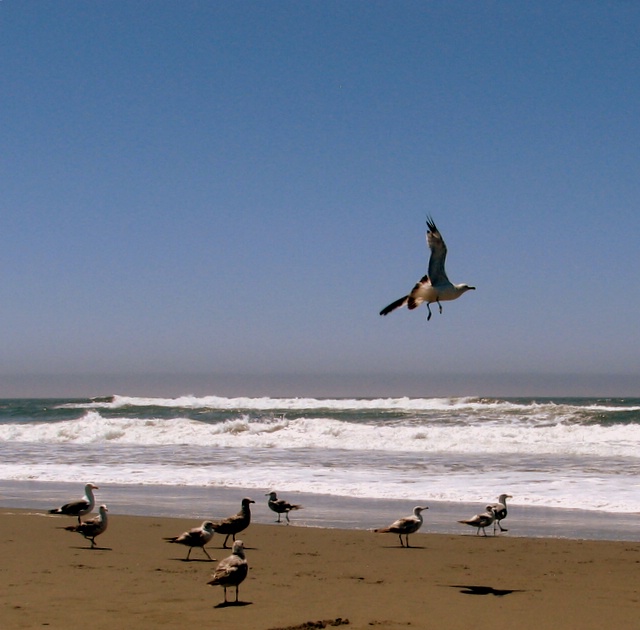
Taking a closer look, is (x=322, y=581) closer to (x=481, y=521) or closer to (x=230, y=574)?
(x=230, y=574)

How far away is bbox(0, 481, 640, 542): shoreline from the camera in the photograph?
34.8 ft

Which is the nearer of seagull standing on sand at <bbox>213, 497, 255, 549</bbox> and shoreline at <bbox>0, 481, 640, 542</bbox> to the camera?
seagull standing on sand at <bbox>213, 497, 255, 549</bbox>

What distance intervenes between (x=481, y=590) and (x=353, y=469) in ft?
34.4

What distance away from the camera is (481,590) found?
7277 millimetres

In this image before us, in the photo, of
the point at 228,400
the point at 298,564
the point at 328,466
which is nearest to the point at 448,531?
the point at 298,564

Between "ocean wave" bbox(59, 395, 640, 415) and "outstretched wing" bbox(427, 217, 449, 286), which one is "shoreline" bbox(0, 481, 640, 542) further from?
"ocean wave" bbox(59, 395, 640, 415)

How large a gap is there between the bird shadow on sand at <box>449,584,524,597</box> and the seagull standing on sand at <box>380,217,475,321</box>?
2873 millimetres

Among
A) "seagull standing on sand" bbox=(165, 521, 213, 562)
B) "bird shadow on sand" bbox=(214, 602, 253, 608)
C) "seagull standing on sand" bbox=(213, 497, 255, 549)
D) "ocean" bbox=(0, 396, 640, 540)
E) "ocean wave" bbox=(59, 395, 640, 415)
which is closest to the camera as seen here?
"bird shadow on sand" bbox=(214, 602, 253, 608)

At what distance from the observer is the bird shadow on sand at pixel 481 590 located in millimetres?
7156

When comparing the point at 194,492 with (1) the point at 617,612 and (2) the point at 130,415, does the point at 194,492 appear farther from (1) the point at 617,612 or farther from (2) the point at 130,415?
(2) the point at 130,415

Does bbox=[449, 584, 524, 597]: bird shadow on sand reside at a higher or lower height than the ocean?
higher

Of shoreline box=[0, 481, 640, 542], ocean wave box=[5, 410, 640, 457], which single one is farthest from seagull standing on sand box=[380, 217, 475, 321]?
ocean wave box=[5, 410, 640, 457]

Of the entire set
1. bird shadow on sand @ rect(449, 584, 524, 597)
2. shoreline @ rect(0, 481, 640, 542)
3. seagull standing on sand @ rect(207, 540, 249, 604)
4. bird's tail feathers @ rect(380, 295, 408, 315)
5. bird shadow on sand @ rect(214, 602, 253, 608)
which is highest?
bird's tail feathers @ rect(380, 295, 408, 315)

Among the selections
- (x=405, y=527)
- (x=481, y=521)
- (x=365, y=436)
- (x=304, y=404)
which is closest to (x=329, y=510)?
(x=481, y=521)
